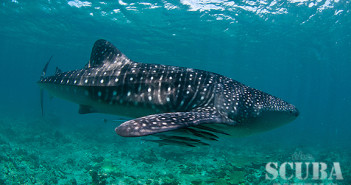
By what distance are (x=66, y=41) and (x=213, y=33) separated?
27.3 metres

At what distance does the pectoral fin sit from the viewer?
2980 mm

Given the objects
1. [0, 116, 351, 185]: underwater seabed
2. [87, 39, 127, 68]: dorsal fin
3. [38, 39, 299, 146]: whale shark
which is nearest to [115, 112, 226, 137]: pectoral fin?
[38, 39, 299, 146]: whale shark

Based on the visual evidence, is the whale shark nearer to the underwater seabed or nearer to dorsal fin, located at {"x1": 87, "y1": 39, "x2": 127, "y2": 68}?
dorsal fin, located at {"x1": 87, "y1": 39, "x2": 127, "y2": 68}

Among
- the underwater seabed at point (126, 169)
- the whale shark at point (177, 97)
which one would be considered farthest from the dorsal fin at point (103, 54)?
the underwater seabed at point (126, 169)

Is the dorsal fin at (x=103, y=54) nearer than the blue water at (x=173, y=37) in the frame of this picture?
Yes

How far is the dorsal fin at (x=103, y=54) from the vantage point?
600cm

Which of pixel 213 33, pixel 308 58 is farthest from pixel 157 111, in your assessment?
pixel 308 58

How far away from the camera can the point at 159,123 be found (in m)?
3.25

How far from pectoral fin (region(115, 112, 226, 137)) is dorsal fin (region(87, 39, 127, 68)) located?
310 centimetres

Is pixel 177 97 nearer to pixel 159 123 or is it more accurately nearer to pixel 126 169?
pixel 159 123

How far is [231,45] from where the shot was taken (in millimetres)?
35969

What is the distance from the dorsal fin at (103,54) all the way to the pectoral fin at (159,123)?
3.10m

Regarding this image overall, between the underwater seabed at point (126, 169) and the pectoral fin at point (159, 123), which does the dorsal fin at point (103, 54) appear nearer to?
the underwater seabed at point (126, 169)

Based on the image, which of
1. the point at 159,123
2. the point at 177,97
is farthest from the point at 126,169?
the point at 159,123
